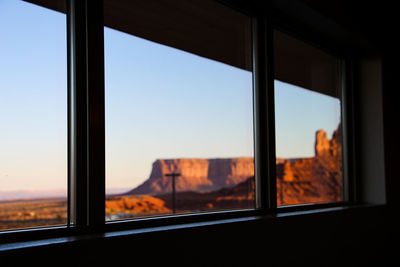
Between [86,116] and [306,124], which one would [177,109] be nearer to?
[86,116]

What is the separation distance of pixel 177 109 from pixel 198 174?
438 millimetres

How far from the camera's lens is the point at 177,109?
2.27 metres

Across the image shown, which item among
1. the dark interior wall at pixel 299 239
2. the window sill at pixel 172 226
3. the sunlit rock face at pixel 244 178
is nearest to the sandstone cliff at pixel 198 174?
the sunlit rock face at pixel 244 178

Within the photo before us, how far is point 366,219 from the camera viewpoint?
130 inches

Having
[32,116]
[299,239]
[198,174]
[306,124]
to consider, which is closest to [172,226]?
[198,174]

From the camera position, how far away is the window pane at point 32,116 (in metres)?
1.50

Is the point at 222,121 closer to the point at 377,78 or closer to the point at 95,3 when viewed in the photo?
the point at 95,3

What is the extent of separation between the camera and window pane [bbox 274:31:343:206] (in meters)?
2.92

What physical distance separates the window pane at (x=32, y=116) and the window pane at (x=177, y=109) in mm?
251

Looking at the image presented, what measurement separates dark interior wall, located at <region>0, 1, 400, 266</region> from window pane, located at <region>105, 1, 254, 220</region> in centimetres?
26

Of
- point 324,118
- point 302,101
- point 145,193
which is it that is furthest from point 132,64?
point 324,118

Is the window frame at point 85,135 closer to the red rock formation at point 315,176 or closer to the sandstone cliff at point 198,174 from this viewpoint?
the sandstone cliff at point 198,174

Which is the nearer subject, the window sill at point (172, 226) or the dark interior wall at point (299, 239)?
the window sill at point (172, 226)

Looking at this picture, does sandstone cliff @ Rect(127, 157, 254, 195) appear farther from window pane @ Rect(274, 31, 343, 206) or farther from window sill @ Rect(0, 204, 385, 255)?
window pane @ Rect(274, 31, 343, 206)
